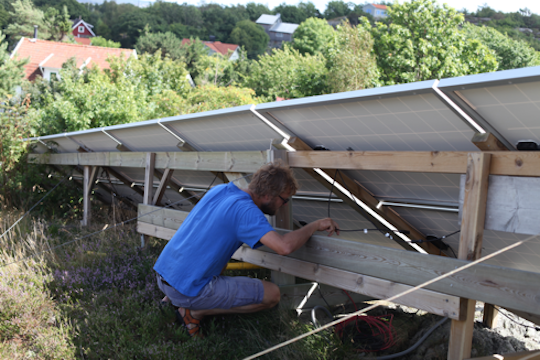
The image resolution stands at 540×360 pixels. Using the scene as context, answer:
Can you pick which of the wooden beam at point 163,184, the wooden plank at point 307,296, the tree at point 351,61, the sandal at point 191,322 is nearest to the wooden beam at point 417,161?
the wooden plank at point 307,296

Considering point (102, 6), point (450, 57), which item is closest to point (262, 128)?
point (450, 57)

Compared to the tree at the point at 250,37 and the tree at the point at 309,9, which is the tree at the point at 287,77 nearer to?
the tree at the point at 250,37

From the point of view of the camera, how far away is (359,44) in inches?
1549

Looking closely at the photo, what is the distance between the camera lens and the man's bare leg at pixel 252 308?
402cm

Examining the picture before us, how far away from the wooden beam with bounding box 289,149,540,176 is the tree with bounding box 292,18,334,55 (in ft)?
230

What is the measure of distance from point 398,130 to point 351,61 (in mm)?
36484

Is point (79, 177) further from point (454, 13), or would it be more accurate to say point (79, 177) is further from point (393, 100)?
point (454, 13)

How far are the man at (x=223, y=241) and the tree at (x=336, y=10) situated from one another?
13796 cm

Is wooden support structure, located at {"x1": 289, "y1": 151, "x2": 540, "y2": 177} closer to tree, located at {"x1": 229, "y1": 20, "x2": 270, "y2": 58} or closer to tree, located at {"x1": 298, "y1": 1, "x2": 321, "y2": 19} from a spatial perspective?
tree, located at {"x1": 229, "y1": 20, "x2": 270, "y2": 58}

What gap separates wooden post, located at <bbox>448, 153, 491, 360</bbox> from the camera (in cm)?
292

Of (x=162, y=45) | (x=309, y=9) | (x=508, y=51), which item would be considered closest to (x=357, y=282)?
(x=162, y=45)

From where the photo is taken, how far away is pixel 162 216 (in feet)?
20.5

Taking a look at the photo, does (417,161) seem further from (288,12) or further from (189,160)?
(288,12)

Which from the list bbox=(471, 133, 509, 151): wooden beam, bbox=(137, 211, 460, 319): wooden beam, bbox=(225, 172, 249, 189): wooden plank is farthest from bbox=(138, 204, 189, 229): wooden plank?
bbox=(471, 133, 509, 151): wooden beam
